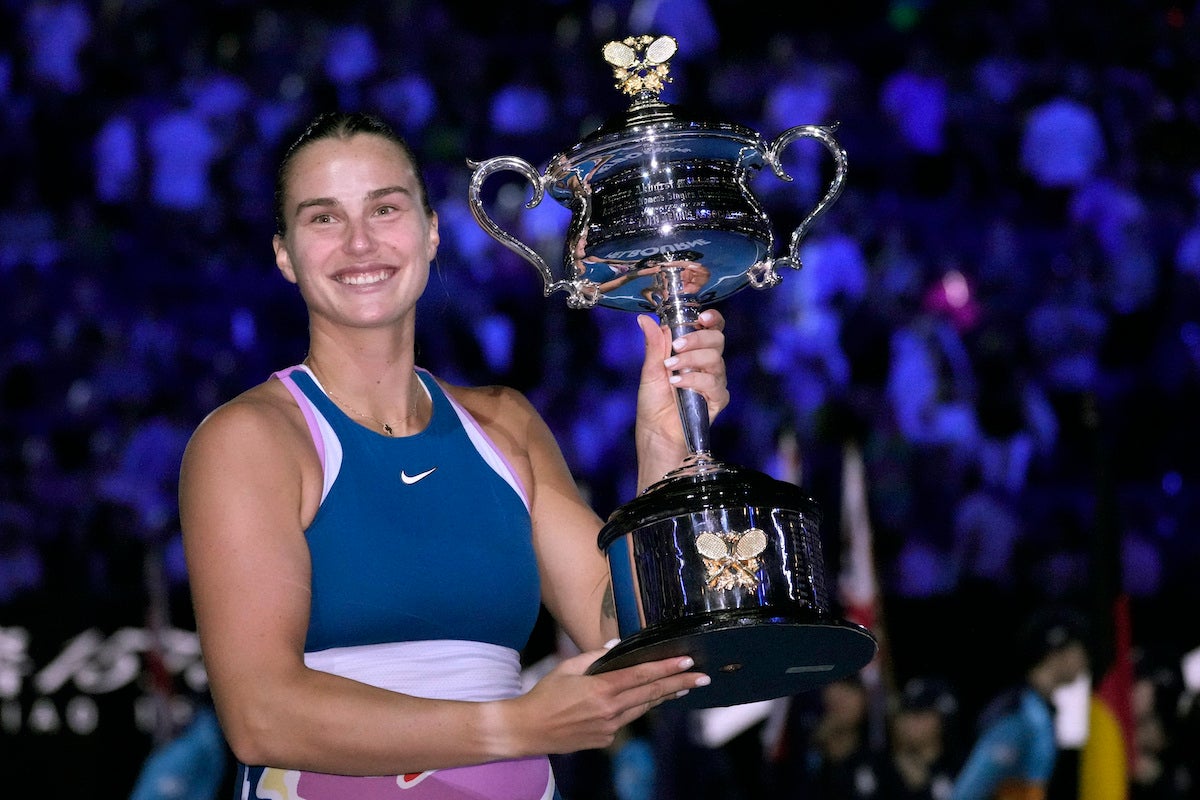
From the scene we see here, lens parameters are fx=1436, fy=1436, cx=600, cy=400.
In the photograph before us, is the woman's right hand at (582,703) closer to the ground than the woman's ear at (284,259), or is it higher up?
closer to the ground

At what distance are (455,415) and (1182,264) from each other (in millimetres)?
3869

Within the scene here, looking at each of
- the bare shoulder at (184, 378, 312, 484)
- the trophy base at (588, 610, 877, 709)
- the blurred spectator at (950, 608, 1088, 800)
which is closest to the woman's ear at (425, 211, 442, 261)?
the bare shoulder at (184, 378, 312, 484)

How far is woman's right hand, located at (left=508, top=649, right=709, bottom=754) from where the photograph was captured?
126cm

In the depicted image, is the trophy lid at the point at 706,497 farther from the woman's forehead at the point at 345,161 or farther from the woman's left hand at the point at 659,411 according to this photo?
the woman's forehead at the point at 345,161

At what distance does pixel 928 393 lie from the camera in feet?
15.4

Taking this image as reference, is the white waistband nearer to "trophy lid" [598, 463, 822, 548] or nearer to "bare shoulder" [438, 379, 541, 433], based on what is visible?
"trophy lid" [598, 463, 822, 548]

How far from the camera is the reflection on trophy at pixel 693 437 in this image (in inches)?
54.8

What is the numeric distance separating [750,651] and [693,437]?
26 cm

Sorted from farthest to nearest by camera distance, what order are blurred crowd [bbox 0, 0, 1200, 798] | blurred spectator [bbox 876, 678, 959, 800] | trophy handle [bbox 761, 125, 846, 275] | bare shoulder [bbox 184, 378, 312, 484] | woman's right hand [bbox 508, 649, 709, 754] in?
blurred crowd [bbox 0, 0, 1200, 798], blurred spectator [bbox 876, 678, 959, 800], trophy handle [bbox 761, 125, 846, 275], bare shoulder [bbox 184, 378, 312, 484], woman's right hand [bbox 508, 649, 709, 754]

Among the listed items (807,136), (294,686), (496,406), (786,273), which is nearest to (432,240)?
(496,406)

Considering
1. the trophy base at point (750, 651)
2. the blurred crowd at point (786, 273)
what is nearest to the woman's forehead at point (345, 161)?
the trophy base at point (750, 651)

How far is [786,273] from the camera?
4926mm

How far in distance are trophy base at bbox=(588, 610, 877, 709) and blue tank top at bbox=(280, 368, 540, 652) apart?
17 cm

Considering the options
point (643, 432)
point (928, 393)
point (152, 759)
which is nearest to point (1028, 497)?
point (928, 393)
